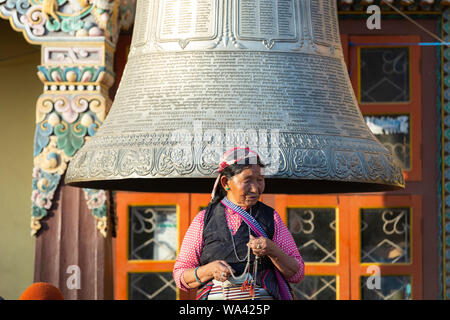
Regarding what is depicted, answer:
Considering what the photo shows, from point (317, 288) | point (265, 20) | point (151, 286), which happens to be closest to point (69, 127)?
point (151, 286)

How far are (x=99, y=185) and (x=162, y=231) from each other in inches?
63.6

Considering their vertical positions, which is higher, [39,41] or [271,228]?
[39,41]

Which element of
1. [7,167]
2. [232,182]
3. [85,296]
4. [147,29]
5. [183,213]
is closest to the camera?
[232,182]

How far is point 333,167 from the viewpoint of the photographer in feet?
9.53

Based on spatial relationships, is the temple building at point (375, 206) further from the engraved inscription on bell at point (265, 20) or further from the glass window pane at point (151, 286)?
the engraved inscription on bell at point (265, 20)

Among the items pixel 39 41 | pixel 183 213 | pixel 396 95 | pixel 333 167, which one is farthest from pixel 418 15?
pixel 333 167

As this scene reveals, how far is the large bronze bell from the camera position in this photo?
9.40 feet

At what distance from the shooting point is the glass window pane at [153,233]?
4875 millimetres

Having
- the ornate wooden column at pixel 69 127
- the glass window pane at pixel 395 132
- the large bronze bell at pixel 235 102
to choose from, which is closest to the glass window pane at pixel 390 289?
the glass window pane at pixel 395 132

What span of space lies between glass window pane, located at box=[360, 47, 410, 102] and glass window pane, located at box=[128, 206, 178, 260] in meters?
1.15

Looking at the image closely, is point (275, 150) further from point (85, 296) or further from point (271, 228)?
point (85, 296)

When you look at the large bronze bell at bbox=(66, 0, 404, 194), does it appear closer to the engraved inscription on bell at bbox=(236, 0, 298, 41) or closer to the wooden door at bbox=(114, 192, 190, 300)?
the engraved inscription on bell at bbox=(236, 0, 298, 41)

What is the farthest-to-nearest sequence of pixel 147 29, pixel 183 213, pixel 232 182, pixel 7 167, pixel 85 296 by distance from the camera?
pixel 7 167 → pixel 183 213 → pixel 85 296 → pixel 147 29 → pixel 232 182

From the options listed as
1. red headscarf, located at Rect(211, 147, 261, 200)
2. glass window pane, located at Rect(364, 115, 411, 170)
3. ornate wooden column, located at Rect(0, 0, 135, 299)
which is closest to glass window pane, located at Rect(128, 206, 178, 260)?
ornate wooden column, located at Rect(0, 0, 135, 299)
